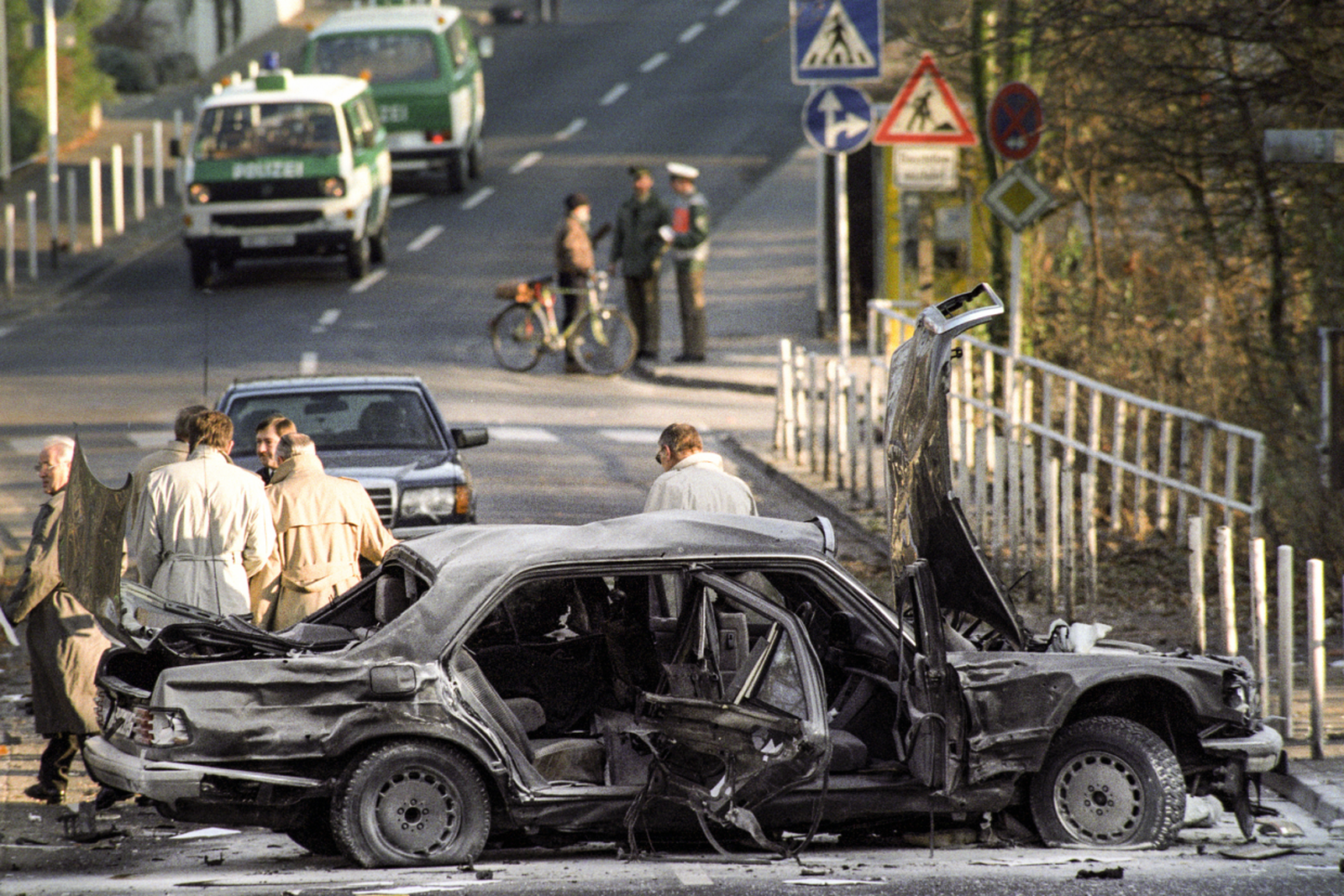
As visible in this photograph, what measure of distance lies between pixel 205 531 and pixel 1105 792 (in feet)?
13.0

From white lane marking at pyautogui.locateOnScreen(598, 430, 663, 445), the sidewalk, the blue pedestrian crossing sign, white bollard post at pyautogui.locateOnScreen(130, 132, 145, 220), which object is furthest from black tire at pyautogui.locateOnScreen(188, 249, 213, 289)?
the blue pedestrian crossing sign

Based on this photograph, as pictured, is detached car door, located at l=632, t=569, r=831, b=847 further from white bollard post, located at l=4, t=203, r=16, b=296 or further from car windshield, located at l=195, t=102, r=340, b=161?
white bollard post, located at l=4, t=203, r=16, b=296

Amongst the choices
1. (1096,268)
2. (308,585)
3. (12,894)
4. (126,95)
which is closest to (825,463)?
(1096,268)

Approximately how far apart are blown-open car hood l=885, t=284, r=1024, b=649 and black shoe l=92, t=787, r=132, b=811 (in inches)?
109

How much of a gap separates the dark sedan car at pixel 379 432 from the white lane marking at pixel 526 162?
67.3ft

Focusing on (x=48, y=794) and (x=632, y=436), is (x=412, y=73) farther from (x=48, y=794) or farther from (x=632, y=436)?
(x=48, y=794)

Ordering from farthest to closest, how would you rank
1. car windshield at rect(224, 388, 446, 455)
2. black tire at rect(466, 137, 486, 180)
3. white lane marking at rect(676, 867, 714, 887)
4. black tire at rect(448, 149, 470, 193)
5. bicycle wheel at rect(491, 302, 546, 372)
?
black tire at rect(466, 137, 486, 180)
black tire at rect(448, 149, 470, 193)
bicycle wheel at rect(491, 302, 546, 372)
car windshield at rect(224, 388, 446, 455)
white lane marking at rect(676, 867, 714, 887)

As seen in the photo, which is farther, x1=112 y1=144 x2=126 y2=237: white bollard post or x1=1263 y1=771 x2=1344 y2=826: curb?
x1=112 y1=144 x2=126 y2=237: white bollard post

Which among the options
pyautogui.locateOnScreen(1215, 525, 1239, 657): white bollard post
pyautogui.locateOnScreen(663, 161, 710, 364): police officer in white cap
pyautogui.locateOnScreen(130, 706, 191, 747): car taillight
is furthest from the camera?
pyautogui.locateOnScreen(663, 161, 710, 364): police officer in white cap

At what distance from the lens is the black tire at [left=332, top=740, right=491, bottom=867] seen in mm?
6836

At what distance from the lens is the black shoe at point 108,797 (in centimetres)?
697

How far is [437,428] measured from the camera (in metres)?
12.4

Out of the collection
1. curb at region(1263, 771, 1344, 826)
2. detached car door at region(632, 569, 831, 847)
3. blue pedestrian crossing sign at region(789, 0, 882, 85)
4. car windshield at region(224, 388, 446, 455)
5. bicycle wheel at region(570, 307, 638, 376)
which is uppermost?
blue pedestrian crossing sign at region(789, 0, 882, 85)

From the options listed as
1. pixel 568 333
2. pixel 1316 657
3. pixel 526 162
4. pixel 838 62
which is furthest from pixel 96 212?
pixel 1316 657
